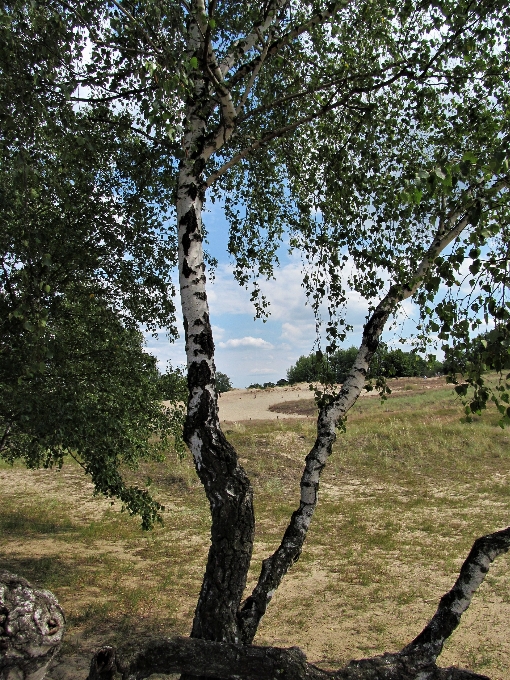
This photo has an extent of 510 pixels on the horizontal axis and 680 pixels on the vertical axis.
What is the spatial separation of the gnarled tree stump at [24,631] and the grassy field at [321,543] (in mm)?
3741

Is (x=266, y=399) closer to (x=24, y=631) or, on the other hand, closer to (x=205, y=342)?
(x=205, y=342)

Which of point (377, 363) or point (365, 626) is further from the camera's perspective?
point (365, 626)

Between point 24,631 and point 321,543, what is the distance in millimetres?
11334

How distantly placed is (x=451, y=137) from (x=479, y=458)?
63.9 ft

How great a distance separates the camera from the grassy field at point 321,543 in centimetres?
872

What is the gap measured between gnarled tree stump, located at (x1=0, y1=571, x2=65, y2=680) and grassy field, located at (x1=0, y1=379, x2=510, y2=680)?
3741 millimetres

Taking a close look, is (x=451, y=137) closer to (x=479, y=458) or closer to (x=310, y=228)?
(x=310, y=228)

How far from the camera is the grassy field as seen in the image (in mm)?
8719

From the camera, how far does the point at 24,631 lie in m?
3.57

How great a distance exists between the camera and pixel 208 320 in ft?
15.9

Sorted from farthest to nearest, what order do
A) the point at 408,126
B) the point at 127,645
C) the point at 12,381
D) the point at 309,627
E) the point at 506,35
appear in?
the point at 309,627 < the point at 12,381 < the point at 408,126 < the point at 506,35 < the point at 127,645

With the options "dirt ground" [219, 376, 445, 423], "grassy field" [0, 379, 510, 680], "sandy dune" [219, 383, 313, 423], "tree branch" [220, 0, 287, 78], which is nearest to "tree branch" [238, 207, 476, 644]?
"tree branch" [220, 0, 287, 78]

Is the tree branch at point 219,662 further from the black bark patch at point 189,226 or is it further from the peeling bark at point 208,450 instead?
the black bark patch at point 189,226

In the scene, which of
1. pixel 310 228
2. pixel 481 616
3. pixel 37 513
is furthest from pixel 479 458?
pixel 310 228
